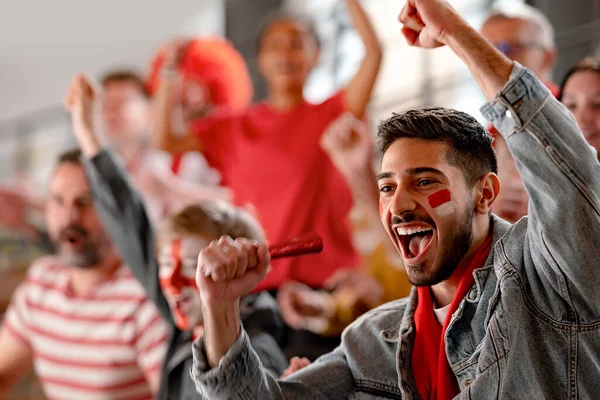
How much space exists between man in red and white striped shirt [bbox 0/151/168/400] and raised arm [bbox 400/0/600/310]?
1135 mm

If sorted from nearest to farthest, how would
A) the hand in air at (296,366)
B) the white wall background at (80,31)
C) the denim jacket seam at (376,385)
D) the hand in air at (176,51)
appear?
the denim jacket seam at (376,385) → the hand in air at (296,366) → the hand in air at (176,51) → the white wall background at (80,31)

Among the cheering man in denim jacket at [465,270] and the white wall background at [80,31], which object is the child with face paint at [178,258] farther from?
the white wall background at [80,31]

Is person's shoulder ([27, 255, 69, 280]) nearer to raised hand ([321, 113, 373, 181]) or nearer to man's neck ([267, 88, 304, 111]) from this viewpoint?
man's neck ([267, 88, 304, 111])

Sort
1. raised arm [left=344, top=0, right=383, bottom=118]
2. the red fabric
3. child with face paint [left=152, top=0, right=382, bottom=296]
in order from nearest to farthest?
raised arm [left=344, top=0, right=383, bottom=118], child with face paint [left=152, top=0, right=382, bottom=296], the red fabric

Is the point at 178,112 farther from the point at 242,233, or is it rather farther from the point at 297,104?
the point at 242,233

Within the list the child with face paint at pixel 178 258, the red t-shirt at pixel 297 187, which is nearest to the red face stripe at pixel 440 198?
the child with face paint at pixel 178 258

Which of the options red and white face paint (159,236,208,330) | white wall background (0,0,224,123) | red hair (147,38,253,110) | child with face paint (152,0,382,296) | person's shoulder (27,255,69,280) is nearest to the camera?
red and white face paint (159,236,208,330)

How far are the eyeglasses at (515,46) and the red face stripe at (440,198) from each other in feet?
3.04

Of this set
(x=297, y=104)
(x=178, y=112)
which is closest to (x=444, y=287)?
A: (x=297, y=104)

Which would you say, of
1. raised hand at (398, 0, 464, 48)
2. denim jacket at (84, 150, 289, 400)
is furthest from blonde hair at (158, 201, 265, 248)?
raised hand at (398, 0, 464, 48)

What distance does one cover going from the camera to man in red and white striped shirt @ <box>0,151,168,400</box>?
214cm

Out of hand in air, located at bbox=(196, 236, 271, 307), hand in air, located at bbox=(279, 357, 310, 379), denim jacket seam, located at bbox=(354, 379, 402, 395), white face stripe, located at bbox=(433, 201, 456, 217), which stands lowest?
hand in air, located at bbox=(279, 357, 310, 379)

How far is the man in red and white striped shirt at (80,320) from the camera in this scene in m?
2.14

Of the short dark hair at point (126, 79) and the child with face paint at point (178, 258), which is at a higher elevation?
the short dark hair at point (126, 79)
